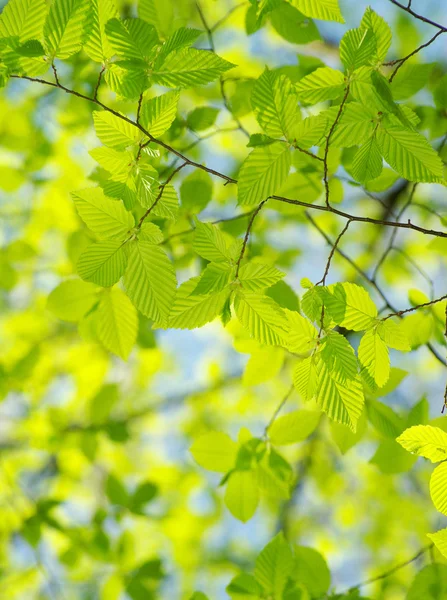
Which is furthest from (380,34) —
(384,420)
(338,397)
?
(384,420)

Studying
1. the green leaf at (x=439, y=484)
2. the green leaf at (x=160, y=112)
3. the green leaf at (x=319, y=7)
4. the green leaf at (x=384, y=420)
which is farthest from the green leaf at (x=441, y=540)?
the green leaf at (x=319, y=7)

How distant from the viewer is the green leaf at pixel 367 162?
2.69 feet

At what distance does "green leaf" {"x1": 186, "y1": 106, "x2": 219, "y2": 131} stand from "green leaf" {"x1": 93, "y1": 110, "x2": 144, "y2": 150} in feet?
1.97

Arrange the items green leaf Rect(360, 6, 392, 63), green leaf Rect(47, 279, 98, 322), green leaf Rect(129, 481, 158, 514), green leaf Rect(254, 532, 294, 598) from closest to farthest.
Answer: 1. green leaf Rect(360, 6, 392, 63)
2. green leaf Rect(254, 532, 294, 598)
3. green leaf Rect(47, 279, 98, 322)
4. green leaf Rect(129, 481, 158, 514)

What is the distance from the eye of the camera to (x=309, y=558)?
1257mm

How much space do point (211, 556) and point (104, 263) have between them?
4.59m

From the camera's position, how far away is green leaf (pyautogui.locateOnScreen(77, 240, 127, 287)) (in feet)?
2.63

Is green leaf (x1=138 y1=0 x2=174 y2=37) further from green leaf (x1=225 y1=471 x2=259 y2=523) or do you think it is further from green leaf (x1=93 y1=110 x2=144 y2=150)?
green leaf (x1=225 y1=471 x2=259 y2=523)

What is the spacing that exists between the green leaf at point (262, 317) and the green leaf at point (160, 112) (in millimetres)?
301

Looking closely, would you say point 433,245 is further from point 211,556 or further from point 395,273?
point 211,556

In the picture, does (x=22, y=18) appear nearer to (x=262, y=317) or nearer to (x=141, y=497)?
A: (x=262, y=317)

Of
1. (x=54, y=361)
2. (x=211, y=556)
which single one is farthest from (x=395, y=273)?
(x=211, y=556)

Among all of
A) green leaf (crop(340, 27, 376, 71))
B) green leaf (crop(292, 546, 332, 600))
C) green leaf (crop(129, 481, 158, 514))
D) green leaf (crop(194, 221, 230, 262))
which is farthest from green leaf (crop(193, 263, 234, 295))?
green leaf (crop(129, 481, 158, 514))

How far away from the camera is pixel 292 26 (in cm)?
117
